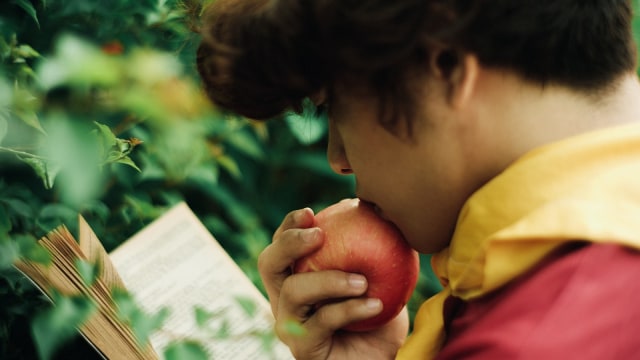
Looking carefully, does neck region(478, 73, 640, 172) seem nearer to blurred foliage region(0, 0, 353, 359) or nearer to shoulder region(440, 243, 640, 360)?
shoulder region(440, 243, 640, 360)

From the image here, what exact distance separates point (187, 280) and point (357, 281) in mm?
393

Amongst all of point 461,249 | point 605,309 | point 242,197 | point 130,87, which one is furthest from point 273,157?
point 130,87

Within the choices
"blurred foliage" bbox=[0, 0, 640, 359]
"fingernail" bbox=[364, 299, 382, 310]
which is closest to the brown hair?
"blurred foliage" bbox=[0, 0, 640, 359]

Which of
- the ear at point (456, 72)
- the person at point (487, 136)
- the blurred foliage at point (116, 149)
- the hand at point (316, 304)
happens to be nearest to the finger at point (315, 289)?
the hand at point (316, 304)

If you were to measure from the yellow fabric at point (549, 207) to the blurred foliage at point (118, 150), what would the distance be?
1.13ft

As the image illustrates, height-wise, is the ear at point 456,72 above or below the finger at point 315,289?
above

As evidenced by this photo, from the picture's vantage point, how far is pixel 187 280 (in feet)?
4.58

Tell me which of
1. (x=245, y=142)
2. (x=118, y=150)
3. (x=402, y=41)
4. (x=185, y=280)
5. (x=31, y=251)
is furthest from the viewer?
(x=245, y=142)

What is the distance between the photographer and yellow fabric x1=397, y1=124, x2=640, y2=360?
0.82m

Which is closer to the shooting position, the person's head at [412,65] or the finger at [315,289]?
the person's head at [412,65]

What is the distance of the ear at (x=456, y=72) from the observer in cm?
90

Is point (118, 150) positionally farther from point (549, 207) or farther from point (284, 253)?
point (549, 207)

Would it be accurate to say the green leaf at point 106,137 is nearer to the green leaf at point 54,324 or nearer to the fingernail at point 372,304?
the green leaf at point 54,324

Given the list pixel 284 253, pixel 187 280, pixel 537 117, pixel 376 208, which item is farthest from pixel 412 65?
pixel 187 280
